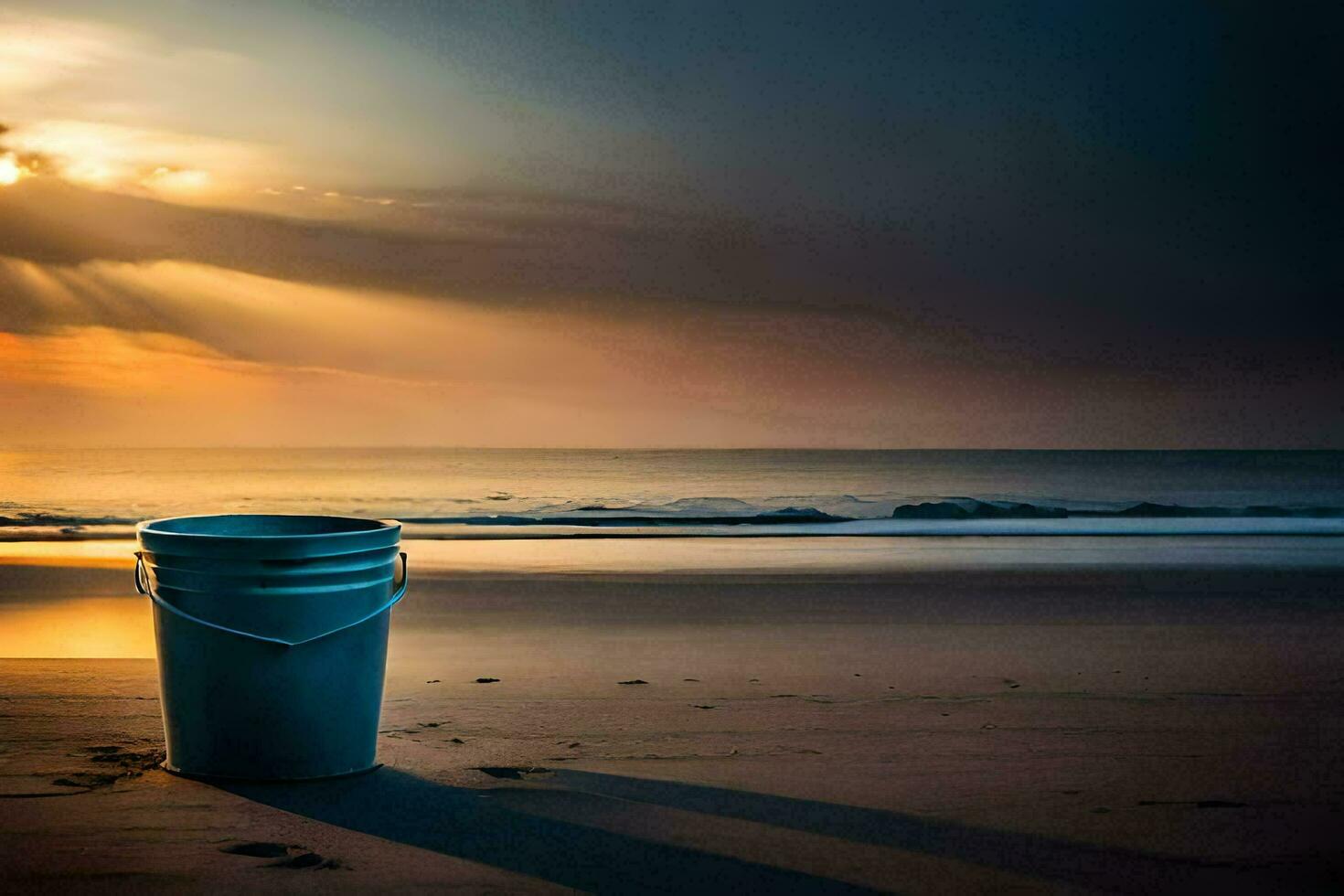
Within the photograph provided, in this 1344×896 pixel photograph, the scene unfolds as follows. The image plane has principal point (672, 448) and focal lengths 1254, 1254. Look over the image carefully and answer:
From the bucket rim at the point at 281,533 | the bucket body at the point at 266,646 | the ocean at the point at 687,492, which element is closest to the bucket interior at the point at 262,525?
the bucket rim at the point at 281,533

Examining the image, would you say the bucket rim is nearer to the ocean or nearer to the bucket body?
the bucket body

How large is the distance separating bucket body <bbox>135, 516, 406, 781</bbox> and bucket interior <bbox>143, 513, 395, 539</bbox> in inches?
12.3

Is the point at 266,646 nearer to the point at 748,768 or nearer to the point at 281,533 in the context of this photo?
the point at 281,533

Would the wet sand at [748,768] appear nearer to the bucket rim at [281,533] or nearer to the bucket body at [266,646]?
the bucket body at [266,646]

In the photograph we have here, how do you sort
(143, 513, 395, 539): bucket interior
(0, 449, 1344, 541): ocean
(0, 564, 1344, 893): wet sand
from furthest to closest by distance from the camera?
(0, 449, 1344, 541): ocean → (143, 513, 395, 539): bucket interior → (0, 564, 1344, 893): wet sand

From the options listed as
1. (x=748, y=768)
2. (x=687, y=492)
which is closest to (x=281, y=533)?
(x=748, y=768)

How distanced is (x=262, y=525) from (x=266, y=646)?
84 cm

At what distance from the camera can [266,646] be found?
447 centimetres

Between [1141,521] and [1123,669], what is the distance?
16.8 m

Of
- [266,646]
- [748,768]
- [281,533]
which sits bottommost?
[748,768]

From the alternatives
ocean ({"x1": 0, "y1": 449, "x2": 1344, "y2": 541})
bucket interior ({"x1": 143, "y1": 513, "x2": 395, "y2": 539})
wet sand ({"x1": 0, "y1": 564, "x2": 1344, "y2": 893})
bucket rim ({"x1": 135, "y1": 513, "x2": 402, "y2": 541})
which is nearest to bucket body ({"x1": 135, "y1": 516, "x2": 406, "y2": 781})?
bucket rim ({"x1": 135, "y1": 513, "x2": 402, "y2": 541})

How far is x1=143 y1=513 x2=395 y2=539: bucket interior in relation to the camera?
502cm

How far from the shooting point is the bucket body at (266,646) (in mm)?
4449

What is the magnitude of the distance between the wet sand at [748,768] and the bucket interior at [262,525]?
0.92 meters
